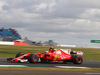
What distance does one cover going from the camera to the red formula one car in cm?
1789

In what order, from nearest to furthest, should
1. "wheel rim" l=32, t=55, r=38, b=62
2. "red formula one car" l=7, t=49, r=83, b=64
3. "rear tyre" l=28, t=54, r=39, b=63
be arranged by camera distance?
"rear tyre" l=28, t=54, r=39, b=63 < "wheel rim" l=32, t=55, r=38, b=62 < "red formula one car" l=7, t=49, r=83, b=64

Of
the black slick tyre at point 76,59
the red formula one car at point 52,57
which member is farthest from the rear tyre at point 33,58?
the black slick tyre at point 76,59

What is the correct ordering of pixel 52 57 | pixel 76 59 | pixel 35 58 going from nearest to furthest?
pixel 35 58 < pixel 52 57 < pixel 76 59

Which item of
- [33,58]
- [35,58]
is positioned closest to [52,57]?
[35,58]

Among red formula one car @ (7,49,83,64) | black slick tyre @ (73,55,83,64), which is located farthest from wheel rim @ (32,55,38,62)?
black slick tyre @ (73,55,83,64)

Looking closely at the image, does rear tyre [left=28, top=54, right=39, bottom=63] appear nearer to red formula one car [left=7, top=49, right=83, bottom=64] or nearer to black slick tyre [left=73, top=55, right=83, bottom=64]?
red formula one car [left=7, top=49, right=83, bottom=64]

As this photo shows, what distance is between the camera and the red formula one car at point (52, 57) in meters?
17.9

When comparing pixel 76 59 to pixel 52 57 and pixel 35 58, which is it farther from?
pixel 35 58

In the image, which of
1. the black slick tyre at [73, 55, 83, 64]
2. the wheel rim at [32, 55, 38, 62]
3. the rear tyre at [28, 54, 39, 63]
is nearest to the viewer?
the rear tyre at [28, 54, 39, 63]

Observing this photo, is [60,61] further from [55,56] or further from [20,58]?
[20,58]

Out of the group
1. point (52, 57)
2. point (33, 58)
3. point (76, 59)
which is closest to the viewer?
point (33, 58)

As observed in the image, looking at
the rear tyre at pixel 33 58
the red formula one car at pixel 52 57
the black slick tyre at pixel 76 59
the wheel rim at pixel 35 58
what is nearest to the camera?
the rear tyre at pixel 33 58

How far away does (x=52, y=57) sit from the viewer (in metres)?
18.9

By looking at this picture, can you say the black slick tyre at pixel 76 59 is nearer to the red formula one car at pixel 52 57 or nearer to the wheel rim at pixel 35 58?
the red formula one car at pixel 52 57
